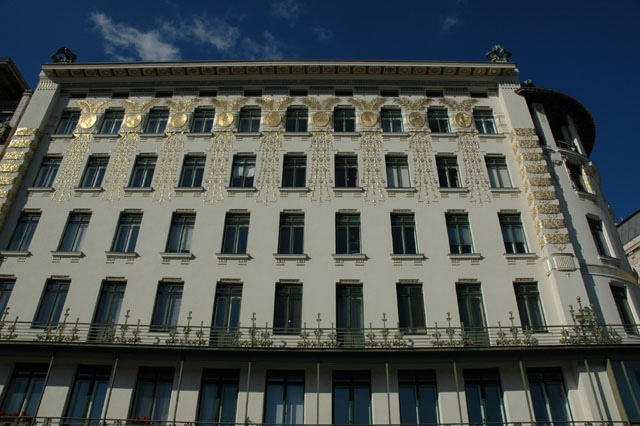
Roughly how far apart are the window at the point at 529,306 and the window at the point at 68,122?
25277mm

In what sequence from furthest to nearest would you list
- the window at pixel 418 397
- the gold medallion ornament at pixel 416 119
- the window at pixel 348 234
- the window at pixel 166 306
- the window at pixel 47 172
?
the gold medallion ornament at pixel 416 119, the window at pixel 47 172, the window at pixel 348 234, the window at pixel 166 306, the window at pixel 418 397

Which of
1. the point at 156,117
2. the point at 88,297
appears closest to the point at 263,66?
the point at 156,117

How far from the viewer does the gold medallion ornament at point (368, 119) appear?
26984 millimetres

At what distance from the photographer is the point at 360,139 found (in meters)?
26.3

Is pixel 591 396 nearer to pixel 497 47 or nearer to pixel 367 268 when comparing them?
pixel 367 268

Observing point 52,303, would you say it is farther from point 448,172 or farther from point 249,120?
point 448,172

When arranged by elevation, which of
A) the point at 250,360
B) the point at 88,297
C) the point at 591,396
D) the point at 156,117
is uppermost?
the point at 156,117

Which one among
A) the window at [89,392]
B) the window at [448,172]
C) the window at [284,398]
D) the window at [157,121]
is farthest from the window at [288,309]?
the window at [157,121]

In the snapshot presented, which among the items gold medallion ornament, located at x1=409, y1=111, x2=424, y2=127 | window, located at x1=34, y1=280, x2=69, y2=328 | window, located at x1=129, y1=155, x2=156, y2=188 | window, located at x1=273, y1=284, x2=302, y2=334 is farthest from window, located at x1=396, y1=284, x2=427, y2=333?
window, located at x1=34, y1=280, x2=69, y2=328

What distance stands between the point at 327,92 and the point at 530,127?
11.6 meters

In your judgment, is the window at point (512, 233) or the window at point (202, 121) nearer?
the window at point (512, 233)

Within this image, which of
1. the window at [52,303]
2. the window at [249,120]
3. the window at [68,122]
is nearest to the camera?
the window at [52,303]

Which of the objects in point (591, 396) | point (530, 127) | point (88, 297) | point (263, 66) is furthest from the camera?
point (263, 66)

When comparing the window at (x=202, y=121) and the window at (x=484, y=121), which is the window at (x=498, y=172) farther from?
the window at (x=202, y=121)
